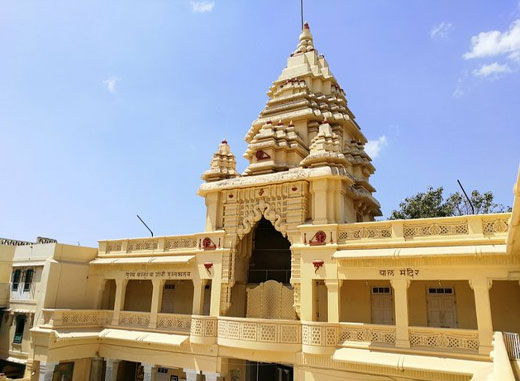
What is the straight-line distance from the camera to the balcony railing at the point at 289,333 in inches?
439

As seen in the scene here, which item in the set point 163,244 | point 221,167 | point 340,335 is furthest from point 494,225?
point 163,244

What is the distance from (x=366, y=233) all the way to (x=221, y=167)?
7.42 meters

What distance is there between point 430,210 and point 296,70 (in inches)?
599

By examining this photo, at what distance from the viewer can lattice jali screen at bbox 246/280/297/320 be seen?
1476 centimetres

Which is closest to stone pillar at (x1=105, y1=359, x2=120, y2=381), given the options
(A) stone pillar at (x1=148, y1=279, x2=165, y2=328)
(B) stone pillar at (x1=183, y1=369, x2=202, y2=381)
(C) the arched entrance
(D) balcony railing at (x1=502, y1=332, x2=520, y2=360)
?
(A) stone pillar at (x1=148, y1=279, x2=165, y2=328)

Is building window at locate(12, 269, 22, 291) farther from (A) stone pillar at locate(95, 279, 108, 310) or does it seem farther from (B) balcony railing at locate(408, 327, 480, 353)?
(B) balcony railing at locate(408, 327, 480, 353)

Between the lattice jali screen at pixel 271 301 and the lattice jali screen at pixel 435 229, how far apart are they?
5.03m

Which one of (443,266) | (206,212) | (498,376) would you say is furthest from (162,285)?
(498,376)

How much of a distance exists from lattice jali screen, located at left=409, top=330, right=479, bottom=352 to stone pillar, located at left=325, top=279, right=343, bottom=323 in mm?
2424

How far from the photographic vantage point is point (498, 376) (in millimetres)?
5758

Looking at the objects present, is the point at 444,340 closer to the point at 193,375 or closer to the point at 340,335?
the point at 340,335

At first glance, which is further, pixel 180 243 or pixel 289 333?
pixel 180 243

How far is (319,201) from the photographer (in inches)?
567

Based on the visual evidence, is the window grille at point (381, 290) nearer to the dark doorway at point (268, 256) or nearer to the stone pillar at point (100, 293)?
the dark doorway at point (268, 256)
